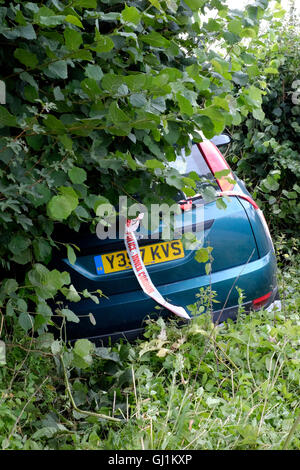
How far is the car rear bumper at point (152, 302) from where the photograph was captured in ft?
9.51

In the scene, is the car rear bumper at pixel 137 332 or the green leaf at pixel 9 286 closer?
the green leaf at pixel 9 286

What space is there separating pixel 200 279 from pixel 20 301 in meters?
1.19

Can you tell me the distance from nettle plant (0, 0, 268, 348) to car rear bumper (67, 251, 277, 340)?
0.49 meters

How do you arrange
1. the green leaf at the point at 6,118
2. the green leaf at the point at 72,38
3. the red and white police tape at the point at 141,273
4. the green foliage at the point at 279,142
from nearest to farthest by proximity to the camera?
the green leaf at the point at 72,38, the green leaf at the point at 6,118, the red and white police tape at the point at 141,273, the green foliage at the point at 279,142

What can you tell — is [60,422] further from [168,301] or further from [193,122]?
[193,122]

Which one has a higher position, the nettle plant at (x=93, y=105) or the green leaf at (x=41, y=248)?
the nettle plant at (x=93, y=105)

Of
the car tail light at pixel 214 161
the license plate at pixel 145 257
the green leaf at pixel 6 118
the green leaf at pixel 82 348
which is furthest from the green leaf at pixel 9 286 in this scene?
the car tail light at pixel 214 161

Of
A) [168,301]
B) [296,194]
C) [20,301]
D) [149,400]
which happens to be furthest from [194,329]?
[296,194]

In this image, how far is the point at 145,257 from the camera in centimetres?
293

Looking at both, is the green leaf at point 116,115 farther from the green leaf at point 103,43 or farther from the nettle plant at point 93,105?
the green leaf at point 103,43

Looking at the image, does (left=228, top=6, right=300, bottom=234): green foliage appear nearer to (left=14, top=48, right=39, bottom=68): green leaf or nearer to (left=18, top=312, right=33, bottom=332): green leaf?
(left=18, top=312, right=33, bottom=332): green leaf

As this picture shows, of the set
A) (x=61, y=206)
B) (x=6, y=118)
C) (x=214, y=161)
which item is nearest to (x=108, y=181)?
(x=61, y=206)

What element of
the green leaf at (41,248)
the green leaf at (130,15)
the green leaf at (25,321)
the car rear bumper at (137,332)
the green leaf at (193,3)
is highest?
the green leaf at (193,3)

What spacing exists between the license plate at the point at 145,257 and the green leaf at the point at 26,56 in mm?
1258
